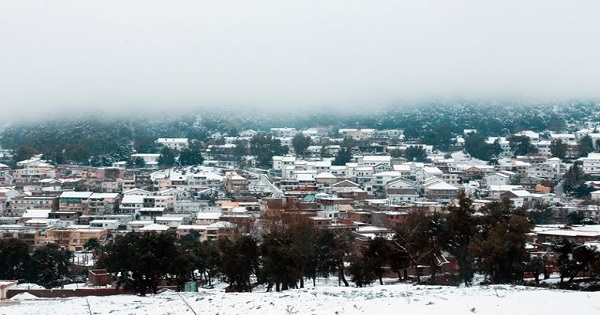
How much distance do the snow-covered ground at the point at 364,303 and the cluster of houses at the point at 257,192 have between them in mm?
13022

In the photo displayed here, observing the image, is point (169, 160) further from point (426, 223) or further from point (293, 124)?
point (426, 223)

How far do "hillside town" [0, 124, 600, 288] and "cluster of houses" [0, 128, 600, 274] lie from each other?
0.07 metres

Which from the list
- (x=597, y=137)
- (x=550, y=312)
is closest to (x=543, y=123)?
(x=597, y=137)

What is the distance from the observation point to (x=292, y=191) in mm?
39000

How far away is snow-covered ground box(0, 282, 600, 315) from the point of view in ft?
27.9

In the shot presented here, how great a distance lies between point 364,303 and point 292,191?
29753 mm

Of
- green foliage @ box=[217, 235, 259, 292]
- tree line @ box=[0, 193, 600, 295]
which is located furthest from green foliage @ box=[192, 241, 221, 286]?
green foliage @ box=[217, 235, 259, 292]

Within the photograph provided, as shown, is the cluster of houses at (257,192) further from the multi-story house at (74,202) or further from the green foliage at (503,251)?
the green foliage at (503,251)

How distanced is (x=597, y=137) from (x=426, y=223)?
44500 millimetres

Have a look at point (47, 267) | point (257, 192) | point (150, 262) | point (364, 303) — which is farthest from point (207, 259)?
point (257, 192)

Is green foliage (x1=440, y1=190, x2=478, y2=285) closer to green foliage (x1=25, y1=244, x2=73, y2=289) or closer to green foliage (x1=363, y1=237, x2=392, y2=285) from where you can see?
green foliage (x1=363, y1=237, x2=392, y2=285)

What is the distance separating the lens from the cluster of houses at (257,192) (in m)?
30.0

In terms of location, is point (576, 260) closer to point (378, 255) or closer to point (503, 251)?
point (503, 251)

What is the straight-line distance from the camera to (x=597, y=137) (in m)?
55.7
